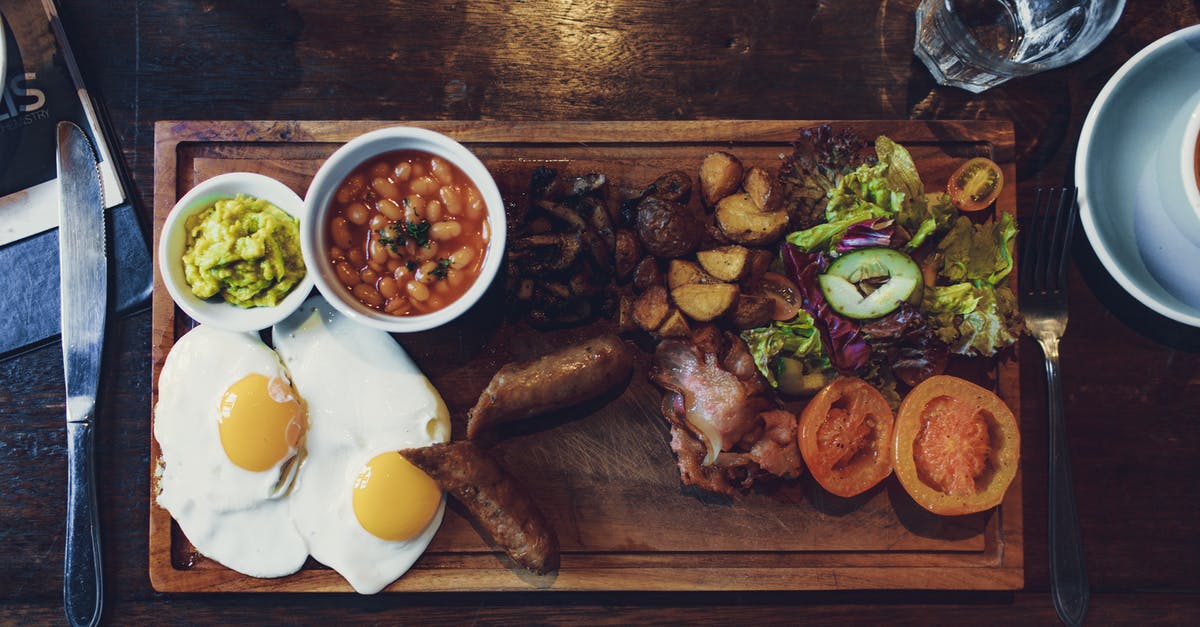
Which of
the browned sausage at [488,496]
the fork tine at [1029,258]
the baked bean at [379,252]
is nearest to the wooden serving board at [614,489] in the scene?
the browned sausage at [488,496]

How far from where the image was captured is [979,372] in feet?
10.3

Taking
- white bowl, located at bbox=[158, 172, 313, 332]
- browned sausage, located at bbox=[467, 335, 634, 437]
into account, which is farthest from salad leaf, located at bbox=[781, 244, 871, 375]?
white bowl, located at bbox=[158, 172, 313, 332]

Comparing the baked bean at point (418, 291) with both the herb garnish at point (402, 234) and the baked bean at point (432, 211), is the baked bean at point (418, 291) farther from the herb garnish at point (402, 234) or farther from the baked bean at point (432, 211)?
the baked bean at point (432, 211)

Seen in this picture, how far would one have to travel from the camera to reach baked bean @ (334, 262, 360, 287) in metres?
2.64

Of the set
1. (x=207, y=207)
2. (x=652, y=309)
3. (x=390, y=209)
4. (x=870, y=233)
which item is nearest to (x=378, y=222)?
(x=390, y=209)

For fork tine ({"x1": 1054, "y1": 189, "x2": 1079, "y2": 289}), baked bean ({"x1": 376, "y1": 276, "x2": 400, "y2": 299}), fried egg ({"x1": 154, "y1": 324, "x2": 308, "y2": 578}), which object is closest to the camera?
baked bean ({"x1": 376, "y1": 276, "x2": 400, "y2": 299})

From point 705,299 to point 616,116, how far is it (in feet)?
3.45

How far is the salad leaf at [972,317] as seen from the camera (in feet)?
9.63

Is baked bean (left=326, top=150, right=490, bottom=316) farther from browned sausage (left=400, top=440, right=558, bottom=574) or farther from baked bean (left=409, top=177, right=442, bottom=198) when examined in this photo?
browned sausage (left=400, top=440, right=558, bottom=574)

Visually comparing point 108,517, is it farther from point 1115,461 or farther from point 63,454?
point 1115,461

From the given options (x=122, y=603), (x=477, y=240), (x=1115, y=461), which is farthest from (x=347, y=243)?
(x=1115, y=461)

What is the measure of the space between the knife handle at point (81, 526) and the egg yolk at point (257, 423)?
735 millimetres

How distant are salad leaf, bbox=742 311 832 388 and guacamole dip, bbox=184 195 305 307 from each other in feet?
6.24

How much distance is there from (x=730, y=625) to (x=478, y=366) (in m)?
1.72
